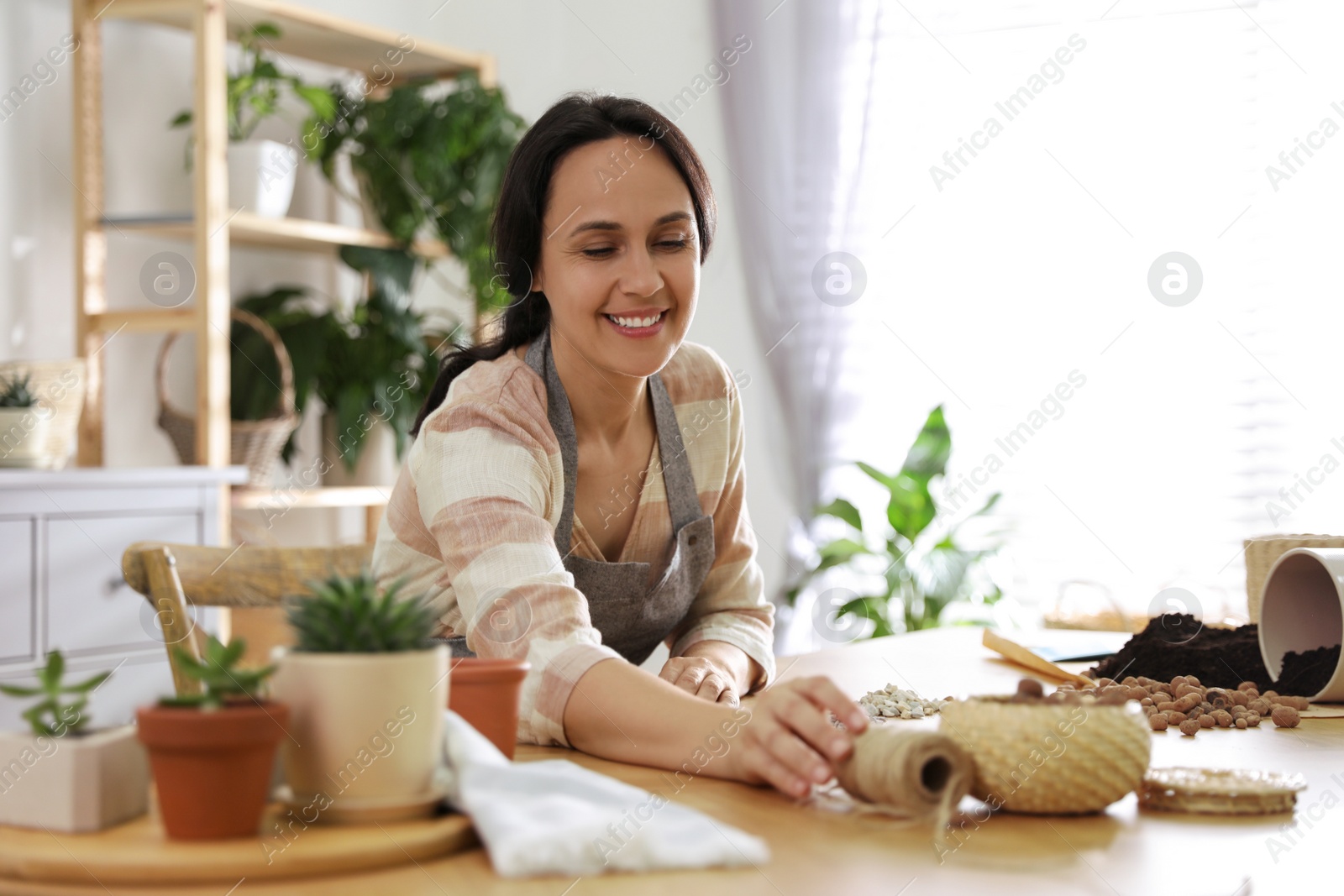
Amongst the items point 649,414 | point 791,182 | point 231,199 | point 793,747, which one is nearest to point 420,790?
point 793,747

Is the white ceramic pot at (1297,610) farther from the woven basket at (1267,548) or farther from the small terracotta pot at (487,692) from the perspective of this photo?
the small terracotta pot at (487,692)

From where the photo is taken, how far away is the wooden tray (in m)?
0.67

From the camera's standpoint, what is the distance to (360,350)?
3.54m

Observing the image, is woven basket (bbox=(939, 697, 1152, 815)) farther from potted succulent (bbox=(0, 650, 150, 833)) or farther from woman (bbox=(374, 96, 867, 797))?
potted succulent (bbox=(0, 650, 150, 833))

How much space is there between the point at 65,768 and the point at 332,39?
3.19 m

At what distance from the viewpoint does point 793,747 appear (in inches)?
35.7

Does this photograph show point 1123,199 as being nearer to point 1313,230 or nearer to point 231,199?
point 1313,230

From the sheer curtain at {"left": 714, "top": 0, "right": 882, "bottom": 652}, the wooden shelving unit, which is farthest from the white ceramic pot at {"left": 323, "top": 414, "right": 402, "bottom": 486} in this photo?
the sheer curtain at {"left": 714, "top": 0, "right": 882, "bottom": 652}

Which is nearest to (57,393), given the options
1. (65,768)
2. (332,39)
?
(332,39)

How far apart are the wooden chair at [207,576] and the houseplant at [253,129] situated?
1953mm

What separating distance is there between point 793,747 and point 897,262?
3.26 metres

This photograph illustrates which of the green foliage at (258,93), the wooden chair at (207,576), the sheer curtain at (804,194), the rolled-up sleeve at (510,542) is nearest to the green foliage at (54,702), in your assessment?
the rolled-up sleeve at (510,542)

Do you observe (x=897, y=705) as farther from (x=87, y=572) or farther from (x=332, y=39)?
(x=332, y=39)

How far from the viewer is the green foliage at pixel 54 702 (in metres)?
0.74
